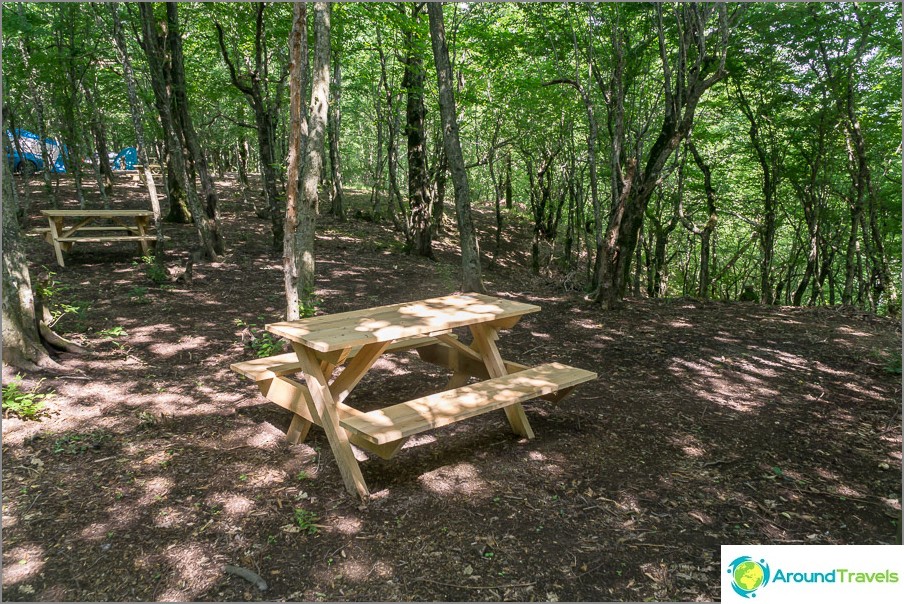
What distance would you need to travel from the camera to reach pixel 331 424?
10.4 ft

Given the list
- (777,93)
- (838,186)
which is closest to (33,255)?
(777,93)

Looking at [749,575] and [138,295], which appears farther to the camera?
[138,295]

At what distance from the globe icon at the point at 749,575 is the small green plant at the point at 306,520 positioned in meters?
2.10

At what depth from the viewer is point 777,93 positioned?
9898mm

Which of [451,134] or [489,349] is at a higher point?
[451,134]

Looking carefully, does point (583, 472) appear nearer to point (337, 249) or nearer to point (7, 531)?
point (7, 531)

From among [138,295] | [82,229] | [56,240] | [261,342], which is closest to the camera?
[261,342]

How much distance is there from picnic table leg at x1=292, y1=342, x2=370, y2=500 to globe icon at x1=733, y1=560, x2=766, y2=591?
1954 millimetres

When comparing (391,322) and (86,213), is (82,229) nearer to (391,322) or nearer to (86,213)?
(86,213)

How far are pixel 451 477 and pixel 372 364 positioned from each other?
90 cm

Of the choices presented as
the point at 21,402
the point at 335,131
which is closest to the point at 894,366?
the point at 21,402

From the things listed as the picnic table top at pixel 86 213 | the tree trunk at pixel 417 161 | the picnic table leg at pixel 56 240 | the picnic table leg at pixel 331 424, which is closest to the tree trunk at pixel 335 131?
the tree trunk at pixel 417 161

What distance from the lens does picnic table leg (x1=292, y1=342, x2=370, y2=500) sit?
3100 mm

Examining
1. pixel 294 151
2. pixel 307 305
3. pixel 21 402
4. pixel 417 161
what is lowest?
pixel 21 402
